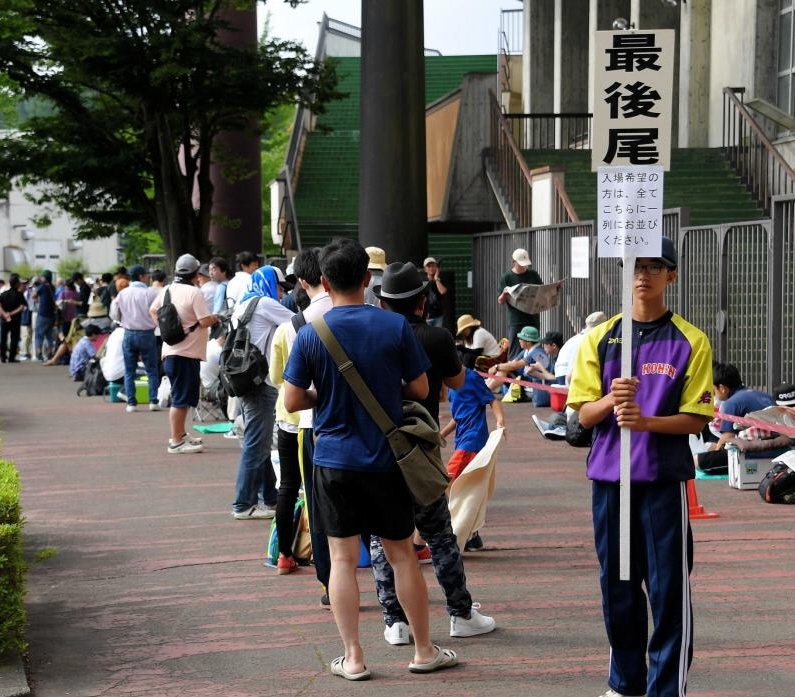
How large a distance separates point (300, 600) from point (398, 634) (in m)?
1.11

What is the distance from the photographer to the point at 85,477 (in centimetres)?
1191

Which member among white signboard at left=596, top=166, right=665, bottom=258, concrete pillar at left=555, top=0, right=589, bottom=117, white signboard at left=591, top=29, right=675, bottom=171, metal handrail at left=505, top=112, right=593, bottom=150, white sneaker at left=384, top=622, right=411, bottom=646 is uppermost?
concrete pillar at left=555, top=0, right=589, bottom=117

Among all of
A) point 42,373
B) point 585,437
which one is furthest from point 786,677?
point 42,373

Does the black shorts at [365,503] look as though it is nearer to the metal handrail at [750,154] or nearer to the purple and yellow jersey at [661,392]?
the purple and yellow jersey at [661,392]

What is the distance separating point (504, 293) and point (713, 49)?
847 centimetres

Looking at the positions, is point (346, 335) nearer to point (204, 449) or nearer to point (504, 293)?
point (204, 449)

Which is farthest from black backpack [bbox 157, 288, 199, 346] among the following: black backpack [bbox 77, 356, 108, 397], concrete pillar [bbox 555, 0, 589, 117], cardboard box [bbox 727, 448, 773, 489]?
concrete pillar [bbox 555, 0, 589, 117]

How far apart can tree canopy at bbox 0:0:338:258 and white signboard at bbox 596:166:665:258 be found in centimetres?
1703

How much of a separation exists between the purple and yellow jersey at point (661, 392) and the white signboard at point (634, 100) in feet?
3.20

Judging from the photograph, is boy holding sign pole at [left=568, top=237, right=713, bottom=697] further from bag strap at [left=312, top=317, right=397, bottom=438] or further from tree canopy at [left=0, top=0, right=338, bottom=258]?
tree canopy at [left=0, top=0, right=338, bottom=258]

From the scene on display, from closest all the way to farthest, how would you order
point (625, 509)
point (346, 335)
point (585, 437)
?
point (625, 509)
point (346, 335)
point (585, 437)

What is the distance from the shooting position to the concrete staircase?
2067 centimetres

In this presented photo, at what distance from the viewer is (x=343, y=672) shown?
5.71 m

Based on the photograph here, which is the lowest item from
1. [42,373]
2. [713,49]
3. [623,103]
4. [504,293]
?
[42,373]
